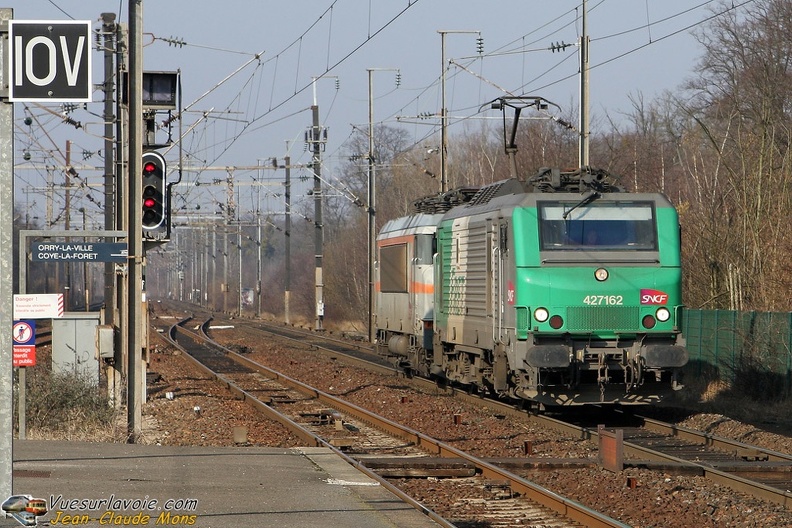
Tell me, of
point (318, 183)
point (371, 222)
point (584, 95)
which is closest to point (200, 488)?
point (584, 95)

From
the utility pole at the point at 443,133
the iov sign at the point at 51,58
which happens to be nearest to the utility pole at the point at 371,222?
the utility pole at the point at 443,133

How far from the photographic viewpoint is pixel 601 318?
52.3 feet

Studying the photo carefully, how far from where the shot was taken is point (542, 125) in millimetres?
54562

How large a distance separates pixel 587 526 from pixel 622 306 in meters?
6.90

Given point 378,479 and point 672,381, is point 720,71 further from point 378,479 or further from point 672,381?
point 378,479

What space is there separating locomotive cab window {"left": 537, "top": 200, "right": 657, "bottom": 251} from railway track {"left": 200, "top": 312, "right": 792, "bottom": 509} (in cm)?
251

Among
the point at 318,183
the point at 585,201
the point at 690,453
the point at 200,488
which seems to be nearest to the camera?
the point at 200,488

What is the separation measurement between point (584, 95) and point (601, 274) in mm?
10251

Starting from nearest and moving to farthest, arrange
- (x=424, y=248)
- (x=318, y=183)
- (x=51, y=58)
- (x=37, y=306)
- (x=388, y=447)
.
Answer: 1. (x=51, y=58)
2. (x=37, y=306)
3. (x=388, y=447)
4. (x=424, y=248)
5. (x=318, y=183)

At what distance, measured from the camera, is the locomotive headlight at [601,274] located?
15938 millimetres

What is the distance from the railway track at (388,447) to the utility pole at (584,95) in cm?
789

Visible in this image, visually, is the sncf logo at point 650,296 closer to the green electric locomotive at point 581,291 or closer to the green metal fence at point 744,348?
the green electric locomotive at point 581,291

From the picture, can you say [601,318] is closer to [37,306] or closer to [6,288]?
[37,306]

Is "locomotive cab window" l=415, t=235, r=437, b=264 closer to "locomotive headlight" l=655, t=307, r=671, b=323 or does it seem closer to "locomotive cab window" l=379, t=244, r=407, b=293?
"locomotive cab window" l=379, t=244, r=407, b=293
